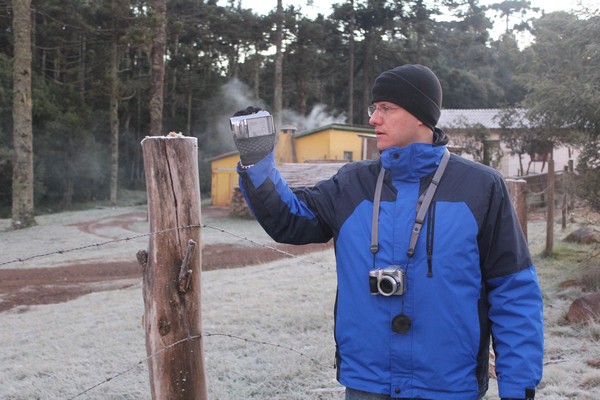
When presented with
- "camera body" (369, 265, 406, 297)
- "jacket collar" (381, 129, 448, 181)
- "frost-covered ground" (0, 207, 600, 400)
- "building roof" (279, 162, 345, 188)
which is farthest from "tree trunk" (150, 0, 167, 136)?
"camera body" (369, 265, 406, 297)

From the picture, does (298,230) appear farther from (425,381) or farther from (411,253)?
(425,381)

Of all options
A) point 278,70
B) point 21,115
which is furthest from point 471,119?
point 21,115

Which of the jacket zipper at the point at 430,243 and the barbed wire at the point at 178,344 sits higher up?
the jacket zipper at the point at 430,243

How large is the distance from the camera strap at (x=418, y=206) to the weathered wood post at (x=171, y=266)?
0.92 m

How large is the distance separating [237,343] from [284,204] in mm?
3102

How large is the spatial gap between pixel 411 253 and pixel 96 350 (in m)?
3.88

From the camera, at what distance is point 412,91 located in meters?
2.27

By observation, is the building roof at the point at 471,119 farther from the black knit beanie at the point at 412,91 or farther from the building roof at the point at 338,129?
the black knit beanie at the point at 412,91

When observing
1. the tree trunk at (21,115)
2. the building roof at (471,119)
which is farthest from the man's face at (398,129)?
the building roof at (471,119)

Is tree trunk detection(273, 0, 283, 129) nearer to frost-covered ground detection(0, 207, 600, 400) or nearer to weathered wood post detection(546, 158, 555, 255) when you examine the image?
weathered wood post detection(546, 158, 555, 255)

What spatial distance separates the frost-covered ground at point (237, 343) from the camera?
414cm

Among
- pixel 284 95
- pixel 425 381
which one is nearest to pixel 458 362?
pixel 425 381

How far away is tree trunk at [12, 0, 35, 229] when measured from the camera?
17328 millimetres

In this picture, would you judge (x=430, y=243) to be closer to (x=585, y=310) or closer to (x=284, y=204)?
(x=284, y=204)
